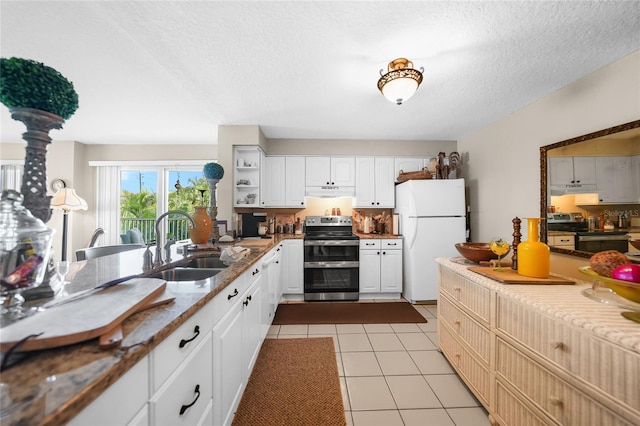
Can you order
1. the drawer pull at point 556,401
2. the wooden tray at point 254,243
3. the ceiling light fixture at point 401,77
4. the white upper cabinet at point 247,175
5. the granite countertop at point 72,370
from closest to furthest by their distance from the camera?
the granite countertop at point 72,370 → the drawer pull at point 556,401 → the ceiling light fixture at point 401,77 → the wooden tray at point 254,243 → the white upper cabinet at point 247,175

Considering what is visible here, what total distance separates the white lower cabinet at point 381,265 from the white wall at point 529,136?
4.12 feet

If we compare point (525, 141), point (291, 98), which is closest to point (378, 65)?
point (291, 98)

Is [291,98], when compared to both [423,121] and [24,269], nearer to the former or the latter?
[423,121]

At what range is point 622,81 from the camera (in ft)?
6.08

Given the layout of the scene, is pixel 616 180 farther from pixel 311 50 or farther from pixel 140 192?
pixel 140 192

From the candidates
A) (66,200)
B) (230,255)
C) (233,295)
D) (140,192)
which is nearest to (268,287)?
(230,255)

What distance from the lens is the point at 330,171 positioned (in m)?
3.98

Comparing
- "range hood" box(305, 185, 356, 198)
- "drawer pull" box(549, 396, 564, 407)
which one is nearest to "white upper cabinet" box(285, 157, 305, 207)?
"range hood" box(305, 185, 356, 198)

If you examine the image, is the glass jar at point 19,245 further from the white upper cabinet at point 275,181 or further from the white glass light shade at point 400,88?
the white upper cabinet at point 275,181

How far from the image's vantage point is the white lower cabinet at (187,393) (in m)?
0.76

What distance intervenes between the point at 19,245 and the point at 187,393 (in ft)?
2.46

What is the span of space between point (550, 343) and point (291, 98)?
2692 millimetres

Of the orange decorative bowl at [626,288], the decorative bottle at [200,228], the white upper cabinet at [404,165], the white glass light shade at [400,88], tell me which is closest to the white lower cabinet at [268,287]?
the decorative bottle at [200,228]

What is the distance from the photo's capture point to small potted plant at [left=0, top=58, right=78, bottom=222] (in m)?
0.81
